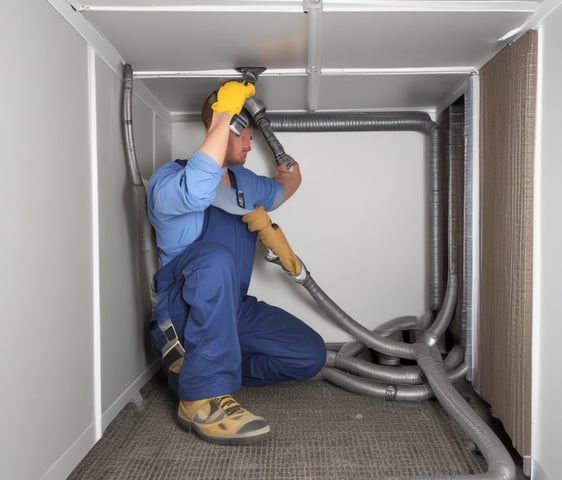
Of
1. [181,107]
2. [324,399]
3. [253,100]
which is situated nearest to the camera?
[324,399]

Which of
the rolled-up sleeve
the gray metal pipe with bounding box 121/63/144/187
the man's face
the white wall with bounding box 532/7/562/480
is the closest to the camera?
the white wall with bounding box 532/7/562/480

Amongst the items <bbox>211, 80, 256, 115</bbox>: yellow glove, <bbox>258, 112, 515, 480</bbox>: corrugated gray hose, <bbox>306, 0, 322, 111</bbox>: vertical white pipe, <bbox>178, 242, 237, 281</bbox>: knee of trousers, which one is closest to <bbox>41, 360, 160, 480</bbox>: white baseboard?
<bbox>178, 242, 237, 281</bbox>: knee of trousers

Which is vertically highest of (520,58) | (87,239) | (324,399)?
(520,58)

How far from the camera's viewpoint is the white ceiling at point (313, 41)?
1.35 m

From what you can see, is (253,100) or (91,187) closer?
(91,187)

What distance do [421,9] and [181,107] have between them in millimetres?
1286

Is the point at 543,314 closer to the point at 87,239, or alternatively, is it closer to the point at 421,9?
the point at 421,9

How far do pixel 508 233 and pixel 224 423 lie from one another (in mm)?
952

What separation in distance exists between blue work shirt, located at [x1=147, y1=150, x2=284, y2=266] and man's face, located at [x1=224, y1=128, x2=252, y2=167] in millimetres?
61

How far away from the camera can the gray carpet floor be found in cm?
137

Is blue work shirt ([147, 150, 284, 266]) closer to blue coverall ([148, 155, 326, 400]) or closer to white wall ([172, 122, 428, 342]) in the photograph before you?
blue coverall ([148, 155, 326, 400])

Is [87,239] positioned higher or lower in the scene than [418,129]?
lower

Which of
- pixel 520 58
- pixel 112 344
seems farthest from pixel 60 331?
pixel 520 58

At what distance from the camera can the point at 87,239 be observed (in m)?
1.45
